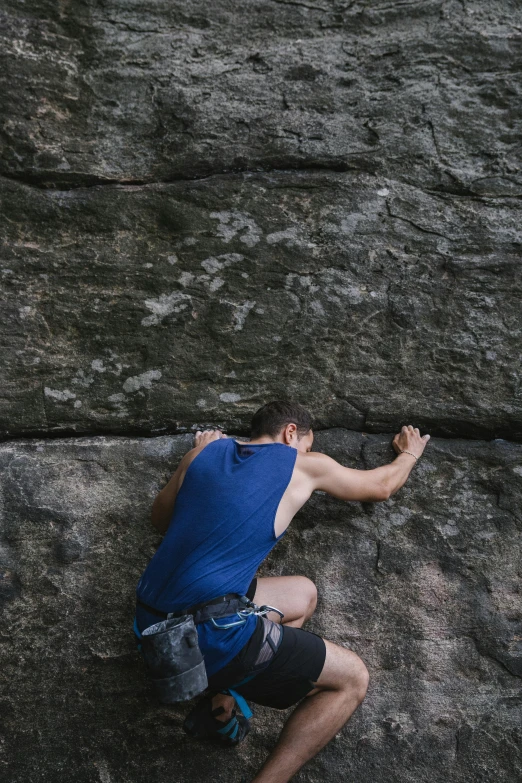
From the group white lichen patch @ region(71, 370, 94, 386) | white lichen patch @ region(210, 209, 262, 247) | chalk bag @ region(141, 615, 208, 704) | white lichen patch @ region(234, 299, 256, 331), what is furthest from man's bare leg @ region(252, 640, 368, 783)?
white lichen patch @ region(210, 209, 262, 247)

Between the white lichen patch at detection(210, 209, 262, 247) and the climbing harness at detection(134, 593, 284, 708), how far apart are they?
4.77 ft

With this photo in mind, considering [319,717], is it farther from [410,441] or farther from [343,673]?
[410,441]

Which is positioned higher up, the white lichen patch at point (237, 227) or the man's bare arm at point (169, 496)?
the white lichen patch at point (237, 227)

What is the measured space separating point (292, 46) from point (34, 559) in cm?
242

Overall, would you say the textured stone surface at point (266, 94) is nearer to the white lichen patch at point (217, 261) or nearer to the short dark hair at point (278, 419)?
the white lichen patch at point (217, 261)

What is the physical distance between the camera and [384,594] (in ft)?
10.2

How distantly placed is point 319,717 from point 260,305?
5.27 feet

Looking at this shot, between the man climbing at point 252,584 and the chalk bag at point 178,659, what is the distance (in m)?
0.05

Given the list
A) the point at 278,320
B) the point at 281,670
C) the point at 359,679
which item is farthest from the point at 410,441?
the point at 281,670

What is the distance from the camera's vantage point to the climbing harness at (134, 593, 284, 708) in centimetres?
245

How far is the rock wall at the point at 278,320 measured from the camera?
10.0 feet

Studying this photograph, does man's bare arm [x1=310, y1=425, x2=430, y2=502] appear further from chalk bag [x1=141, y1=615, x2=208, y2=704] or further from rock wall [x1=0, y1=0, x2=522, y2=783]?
chalk bag [x1=141, y1=615, x2=208, y2=704]

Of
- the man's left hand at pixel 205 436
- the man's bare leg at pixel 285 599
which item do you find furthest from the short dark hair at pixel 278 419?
the man's bare leg at pixel 285 599

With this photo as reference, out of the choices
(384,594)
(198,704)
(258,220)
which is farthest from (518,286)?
(198,704)
